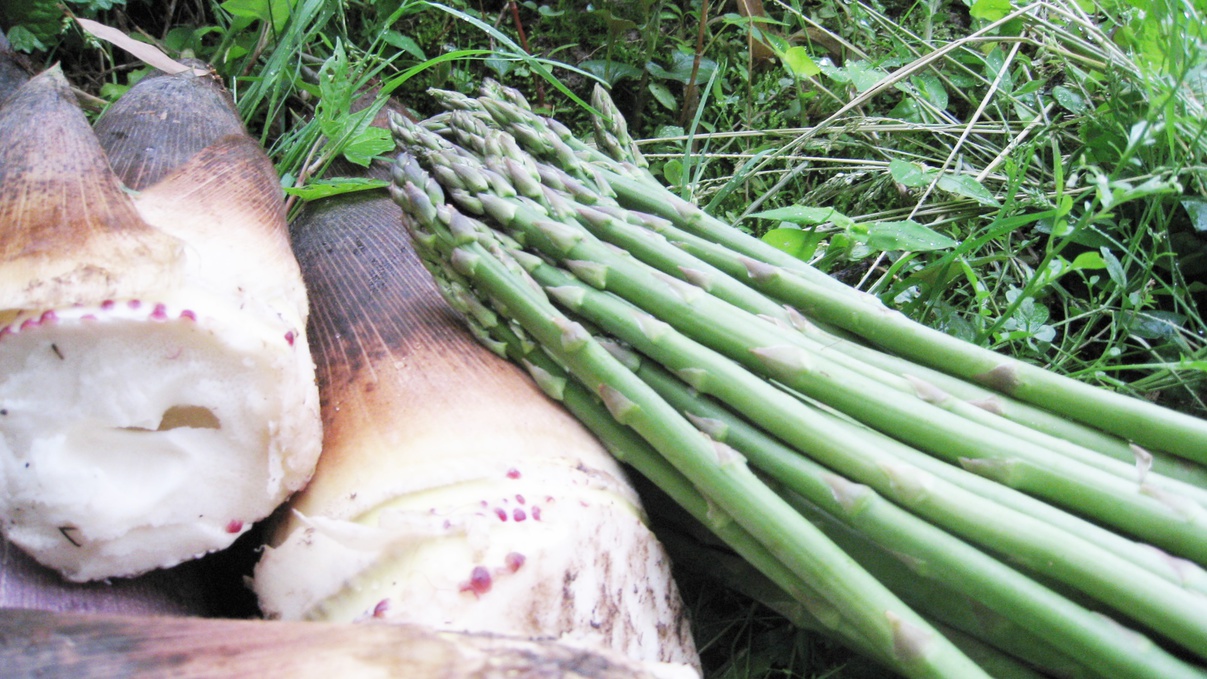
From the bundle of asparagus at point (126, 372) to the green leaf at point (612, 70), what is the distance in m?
1.23

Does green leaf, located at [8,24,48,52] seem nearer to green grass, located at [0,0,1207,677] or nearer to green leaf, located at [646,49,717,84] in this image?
green grass, located at [0,0,1207,677]

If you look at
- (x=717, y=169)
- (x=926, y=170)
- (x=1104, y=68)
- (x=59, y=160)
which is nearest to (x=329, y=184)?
(x=59, y=160)

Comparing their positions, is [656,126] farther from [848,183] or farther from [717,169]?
[848,183]

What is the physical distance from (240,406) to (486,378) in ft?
1.14

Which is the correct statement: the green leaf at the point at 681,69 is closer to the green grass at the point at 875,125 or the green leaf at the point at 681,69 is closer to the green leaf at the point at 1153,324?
the green grass at the point at 875,125

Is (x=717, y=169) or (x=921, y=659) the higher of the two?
(x=717, y=169)

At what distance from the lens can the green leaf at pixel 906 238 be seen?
57.9 inches

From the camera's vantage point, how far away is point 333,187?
148cm

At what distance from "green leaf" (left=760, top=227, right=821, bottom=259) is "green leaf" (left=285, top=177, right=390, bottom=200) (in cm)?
76

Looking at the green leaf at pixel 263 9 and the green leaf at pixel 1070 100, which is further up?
the green leaf at pixel 263 9

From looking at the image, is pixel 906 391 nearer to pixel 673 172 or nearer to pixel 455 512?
pixel 455 512

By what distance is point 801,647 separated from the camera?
1.25 meters

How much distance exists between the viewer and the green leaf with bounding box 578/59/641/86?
6.93ft

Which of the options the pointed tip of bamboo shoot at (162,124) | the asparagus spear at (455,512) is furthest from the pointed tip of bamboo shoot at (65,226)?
the asparagus spear at (455,512)
